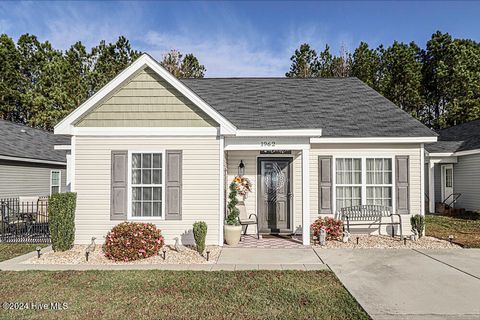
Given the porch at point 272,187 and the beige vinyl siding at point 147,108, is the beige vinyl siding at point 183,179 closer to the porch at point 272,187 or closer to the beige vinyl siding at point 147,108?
the beige vinyl siding at point 147,108

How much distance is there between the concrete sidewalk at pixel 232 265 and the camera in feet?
22.4

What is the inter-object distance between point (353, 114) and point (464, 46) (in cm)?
2788

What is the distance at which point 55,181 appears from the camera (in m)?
17.4

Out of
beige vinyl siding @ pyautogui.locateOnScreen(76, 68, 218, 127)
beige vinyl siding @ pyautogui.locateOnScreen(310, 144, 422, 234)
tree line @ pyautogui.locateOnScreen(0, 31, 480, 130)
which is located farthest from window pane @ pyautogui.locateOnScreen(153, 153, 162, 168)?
tree line @ pyautogui.locateOnScreen(0, 31, 480, 130)

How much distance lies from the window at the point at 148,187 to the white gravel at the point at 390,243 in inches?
179

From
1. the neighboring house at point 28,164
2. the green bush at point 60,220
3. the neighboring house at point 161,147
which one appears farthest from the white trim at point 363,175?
the neighboring house at point 28,164

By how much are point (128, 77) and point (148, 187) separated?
300 cm

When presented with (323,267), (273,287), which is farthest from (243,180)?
(273,287)

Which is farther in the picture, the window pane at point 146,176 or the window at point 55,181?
the window at point 55,181

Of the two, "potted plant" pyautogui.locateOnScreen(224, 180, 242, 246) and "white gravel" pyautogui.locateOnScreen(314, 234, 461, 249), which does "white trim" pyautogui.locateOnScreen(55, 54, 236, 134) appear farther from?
"white gravel" pyautogui.locateOnScreen(314, 234, 461, 249)

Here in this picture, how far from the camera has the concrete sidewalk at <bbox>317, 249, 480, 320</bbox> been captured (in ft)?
15.5

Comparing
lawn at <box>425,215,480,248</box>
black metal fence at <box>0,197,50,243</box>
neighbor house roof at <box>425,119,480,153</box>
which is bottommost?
lawn at <box>425,215,480,248</box>

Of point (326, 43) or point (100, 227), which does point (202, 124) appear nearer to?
point (100, 227)

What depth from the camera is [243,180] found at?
34.1 feet
